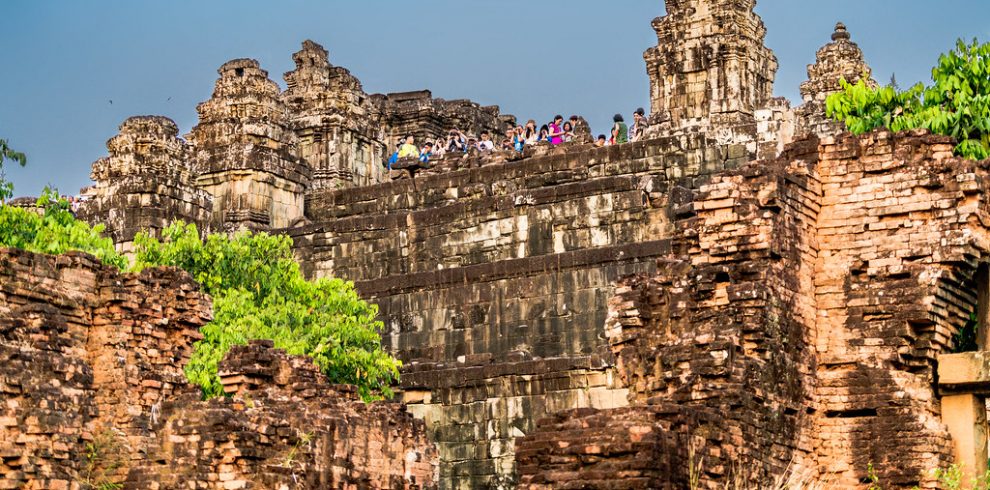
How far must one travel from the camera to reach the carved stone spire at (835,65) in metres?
65.8

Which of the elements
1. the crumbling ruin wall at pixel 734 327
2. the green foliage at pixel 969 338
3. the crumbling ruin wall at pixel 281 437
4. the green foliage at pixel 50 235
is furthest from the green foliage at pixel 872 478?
the green foliage at pixel 50 235

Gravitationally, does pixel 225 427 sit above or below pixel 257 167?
below

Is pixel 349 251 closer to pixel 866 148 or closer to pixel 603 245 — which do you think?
pixel 603 245

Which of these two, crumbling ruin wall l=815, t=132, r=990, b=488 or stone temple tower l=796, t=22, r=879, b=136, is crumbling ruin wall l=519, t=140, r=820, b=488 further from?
stone temple tower l=796, t=22, r=879, b=136

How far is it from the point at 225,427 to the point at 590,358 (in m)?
17.7

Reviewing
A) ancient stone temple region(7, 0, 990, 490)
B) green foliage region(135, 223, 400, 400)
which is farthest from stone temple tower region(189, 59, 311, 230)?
ancient stone temple region(7, 0, 990, 490)

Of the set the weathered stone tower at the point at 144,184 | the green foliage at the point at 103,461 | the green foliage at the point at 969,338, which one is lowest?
the green foliage at the point at 103,461

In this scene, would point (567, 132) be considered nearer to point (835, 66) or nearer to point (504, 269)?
point (504, 269)

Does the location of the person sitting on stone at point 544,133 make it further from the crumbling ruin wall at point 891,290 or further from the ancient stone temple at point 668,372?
A: the crumbling ruin wall at point 891,290

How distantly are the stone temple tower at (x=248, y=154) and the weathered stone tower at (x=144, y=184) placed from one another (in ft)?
2.33

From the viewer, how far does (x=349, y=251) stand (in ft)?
177

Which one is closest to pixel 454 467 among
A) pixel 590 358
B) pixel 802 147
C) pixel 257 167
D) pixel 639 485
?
pixel 590 358

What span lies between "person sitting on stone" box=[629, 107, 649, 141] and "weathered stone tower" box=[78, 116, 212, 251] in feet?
33.5

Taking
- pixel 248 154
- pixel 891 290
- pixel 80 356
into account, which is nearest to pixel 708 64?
pixel 248 154
